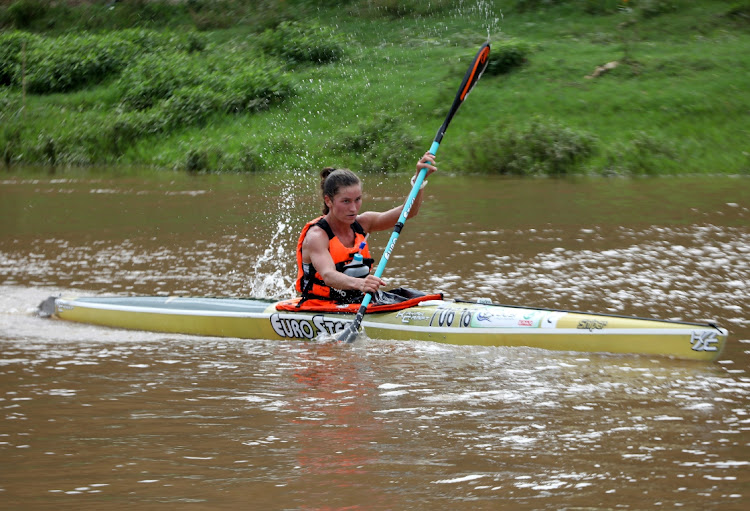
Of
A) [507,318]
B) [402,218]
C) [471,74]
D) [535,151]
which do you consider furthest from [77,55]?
[507,318]

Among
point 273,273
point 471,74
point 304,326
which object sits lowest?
point 273,273

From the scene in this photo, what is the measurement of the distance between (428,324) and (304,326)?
939 millimetres

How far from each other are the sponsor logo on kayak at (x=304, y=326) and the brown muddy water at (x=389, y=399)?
4.1 inches

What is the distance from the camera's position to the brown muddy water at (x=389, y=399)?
3.91 m

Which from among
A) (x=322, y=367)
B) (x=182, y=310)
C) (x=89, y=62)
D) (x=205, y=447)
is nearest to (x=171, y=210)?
(x=182, y=310)

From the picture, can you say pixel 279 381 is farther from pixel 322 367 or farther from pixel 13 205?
pixel 13 205

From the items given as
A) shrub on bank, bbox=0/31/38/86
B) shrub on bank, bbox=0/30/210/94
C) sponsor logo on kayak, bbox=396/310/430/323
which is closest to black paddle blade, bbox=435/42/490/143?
sponsor logo on kayak, bbox=396/310/430/323

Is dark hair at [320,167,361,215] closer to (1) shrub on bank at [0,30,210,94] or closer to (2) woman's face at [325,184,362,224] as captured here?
(2) woman's face at [325,184,362,224]

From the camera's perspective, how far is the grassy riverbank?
19.4 meters

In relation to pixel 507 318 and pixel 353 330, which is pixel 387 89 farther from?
pixel 507 318

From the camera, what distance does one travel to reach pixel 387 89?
2309cm

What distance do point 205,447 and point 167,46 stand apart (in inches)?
1015

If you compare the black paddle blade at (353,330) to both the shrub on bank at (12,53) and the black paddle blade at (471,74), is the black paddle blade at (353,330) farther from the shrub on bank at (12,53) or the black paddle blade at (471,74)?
Result: the shrub on bank at (12,53)

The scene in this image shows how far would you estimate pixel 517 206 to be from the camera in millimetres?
14227
